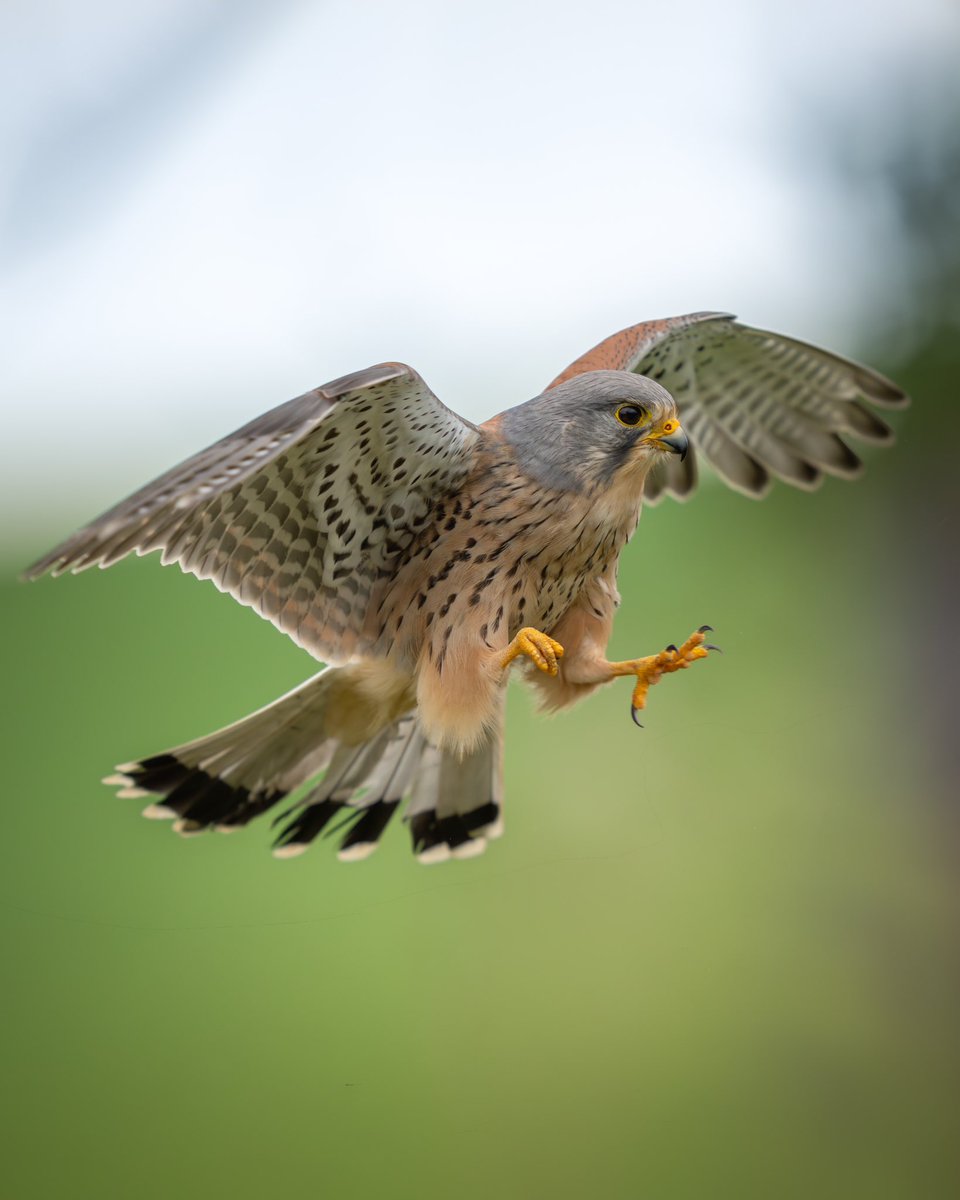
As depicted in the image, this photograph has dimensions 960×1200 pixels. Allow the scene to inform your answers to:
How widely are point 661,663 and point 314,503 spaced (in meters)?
0.53

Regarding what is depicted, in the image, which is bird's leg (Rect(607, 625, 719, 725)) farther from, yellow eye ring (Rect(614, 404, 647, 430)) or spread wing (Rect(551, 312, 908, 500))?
spread wing (Rect(551, 312, 908, 500))

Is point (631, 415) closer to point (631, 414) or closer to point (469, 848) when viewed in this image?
point (631, 414)

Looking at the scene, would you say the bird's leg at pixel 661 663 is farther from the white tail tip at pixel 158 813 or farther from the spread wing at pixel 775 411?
the white tail tip at pixel 158 813

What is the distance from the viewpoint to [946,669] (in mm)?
3004

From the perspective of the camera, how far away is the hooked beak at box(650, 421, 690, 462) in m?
1.50

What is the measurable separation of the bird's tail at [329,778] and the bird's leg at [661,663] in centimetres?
28

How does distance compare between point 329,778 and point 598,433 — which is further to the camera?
point 329,778

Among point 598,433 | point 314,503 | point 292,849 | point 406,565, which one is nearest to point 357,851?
point 292,849

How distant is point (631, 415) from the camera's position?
1532 mm

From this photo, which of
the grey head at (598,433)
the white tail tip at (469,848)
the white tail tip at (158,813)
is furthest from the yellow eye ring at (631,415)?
the white tail tip at (158,813)

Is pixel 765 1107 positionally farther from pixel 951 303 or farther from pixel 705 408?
pixel 951 303

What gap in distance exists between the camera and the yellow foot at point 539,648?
4.96 ft

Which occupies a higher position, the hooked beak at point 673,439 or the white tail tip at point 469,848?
the hooked beak at point 673,439

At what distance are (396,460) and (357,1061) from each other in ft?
3.98
